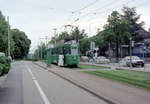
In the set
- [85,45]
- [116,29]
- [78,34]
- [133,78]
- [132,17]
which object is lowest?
[133,78]

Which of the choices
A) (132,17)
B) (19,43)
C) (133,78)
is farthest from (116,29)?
(19,43)

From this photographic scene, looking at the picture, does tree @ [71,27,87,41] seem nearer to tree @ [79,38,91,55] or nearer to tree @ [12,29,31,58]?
tree @ [79,38,91,55]

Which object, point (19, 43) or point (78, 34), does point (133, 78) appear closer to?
point (78, 34)

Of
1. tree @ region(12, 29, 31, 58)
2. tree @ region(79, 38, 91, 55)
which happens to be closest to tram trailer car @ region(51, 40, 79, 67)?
tree @ region(79, 38, 91, 55)

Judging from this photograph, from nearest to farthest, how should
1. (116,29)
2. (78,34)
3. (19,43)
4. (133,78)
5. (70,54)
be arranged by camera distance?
(133,78), (70,54), (116,29), (78,34), (19,43)

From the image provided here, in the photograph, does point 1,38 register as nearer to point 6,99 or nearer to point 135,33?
point 135,33

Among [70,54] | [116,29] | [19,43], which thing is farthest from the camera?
[19,43]

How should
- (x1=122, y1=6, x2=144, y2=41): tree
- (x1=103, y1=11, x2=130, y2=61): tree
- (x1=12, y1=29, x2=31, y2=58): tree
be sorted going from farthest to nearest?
(x1=12, y1=29, x2=31, y2=58): tree → (x1=122, y1=6, x2=144, y2=41): tree → (x1=103, y1=11, x2=130, y2=61): tree

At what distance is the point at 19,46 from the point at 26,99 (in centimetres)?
8710

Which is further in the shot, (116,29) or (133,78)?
(116,29)

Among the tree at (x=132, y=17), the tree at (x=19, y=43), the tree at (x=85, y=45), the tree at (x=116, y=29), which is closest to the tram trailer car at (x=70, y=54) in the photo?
the tree at (x=116, y=29)

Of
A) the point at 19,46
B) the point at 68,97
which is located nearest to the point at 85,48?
the point at 19,46

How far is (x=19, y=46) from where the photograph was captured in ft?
307

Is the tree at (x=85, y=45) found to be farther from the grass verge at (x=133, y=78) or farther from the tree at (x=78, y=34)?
the grass verge at (x=133, y=78)
